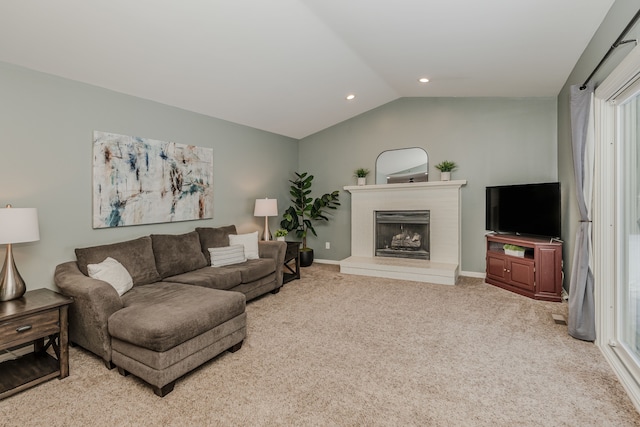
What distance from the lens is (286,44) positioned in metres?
3.23

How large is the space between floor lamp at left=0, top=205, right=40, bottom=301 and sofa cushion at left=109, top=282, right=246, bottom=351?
0.70 m

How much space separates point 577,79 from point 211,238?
174 inches

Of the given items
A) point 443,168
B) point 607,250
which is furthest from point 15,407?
point 443,168

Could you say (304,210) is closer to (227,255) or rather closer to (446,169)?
(227,255)

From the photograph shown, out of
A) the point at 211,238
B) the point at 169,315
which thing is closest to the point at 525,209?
the point at 211,238

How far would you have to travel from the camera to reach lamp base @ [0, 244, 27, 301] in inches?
88.9

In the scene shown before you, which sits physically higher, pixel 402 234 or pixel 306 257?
pixel 402 234

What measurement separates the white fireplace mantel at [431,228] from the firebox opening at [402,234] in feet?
Result: 0.34

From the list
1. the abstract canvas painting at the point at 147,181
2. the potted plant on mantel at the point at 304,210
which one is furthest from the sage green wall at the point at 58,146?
the potted plant on mantel at the point at 304,210

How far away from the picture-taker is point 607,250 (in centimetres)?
→ 252

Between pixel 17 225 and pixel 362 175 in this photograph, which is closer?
pixel 17 225

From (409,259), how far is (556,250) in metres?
2.08

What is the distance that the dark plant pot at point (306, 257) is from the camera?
5844 mm

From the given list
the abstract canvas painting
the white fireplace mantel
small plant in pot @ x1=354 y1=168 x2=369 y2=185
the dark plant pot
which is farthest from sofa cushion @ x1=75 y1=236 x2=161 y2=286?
small plant in pot @ x1=354 y1=168 x2=369 y2=185
